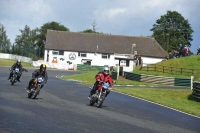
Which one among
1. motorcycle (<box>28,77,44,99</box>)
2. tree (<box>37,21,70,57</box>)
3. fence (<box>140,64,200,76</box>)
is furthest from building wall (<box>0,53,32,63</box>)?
motorcycle (<box>28,77,44,99</box>)

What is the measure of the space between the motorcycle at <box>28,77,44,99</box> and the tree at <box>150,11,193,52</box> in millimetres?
97818

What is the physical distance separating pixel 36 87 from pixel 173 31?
10073 centimetres

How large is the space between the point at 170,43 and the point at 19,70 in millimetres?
91308

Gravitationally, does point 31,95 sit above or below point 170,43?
below

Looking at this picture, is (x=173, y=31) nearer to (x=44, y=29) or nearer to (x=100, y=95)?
(x=44, y=29)

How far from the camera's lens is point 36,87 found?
21.4 metres

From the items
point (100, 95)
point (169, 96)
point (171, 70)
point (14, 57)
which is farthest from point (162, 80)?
point (14, 57)

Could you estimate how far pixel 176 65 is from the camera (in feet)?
209

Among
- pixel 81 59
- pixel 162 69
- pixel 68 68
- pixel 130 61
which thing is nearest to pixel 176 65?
pixel 162 69

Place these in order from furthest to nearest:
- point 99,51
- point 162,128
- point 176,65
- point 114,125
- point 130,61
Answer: point 99,51 → point 176,65 → point 130,61 → point 162,128 → point 114,125

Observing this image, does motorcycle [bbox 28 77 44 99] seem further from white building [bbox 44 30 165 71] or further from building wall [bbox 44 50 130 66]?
building wall [bbox 44 50 130 66]

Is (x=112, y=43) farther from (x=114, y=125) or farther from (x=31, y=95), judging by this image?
(x=114, y=125)

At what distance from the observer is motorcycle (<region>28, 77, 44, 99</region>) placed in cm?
2112

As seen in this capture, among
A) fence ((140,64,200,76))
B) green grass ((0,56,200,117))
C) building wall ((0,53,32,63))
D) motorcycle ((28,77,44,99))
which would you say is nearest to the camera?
motorcycle ((28,77,44,99))
